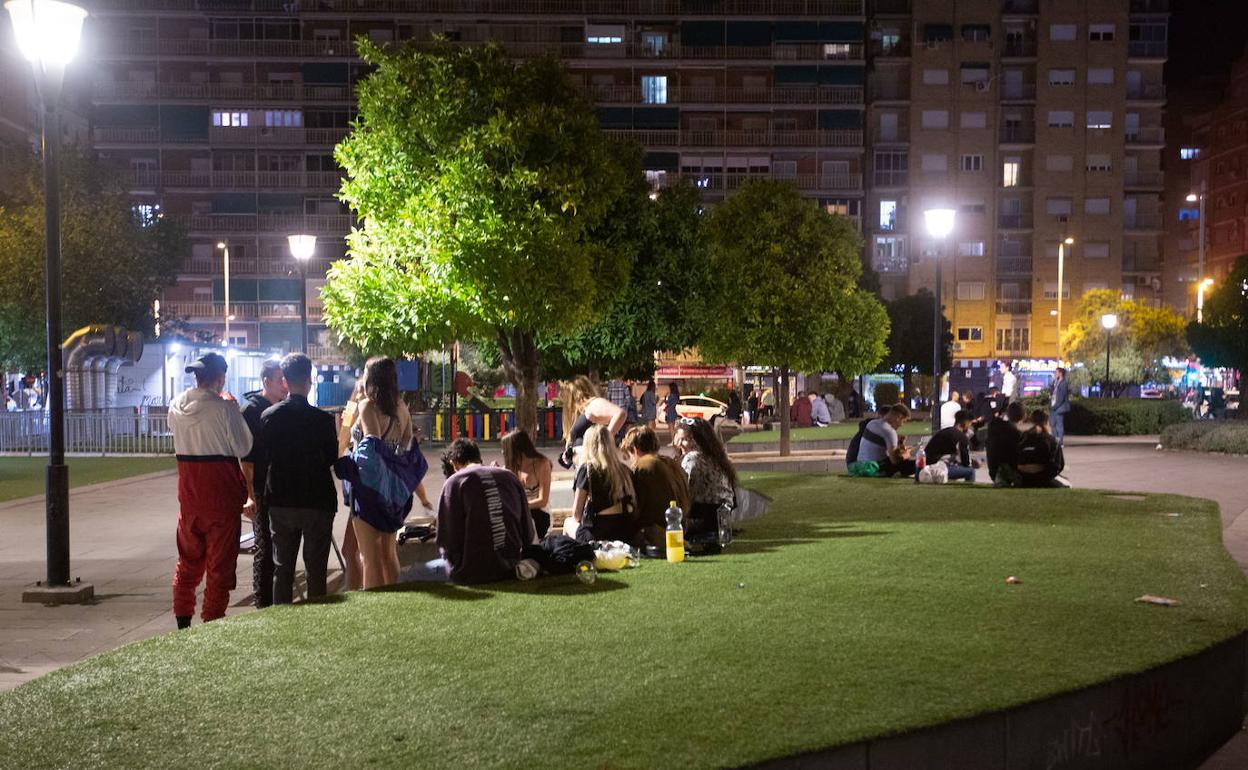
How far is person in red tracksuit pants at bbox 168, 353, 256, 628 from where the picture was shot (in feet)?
25.3

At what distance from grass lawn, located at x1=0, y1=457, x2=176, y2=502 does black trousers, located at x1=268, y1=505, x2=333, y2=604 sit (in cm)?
1130

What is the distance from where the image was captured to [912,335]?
64562 mm

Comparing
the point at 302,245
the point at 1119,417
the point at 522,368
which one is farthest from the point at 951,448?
the point at 1119,417

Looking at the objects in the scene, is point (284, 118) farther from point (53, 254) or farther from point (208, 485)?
point (208, 485)

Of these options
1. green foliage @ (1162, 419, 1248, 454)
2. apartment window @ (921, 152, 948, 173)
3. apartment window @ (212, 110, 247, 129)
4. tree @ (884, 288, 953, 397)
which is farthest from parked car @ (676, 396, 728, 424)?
apartment window @ (212, 110, 247, 129)

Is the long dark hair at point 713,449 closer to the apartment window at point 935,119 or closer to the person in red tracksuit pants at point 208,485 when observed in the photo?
the person in red tracksuit pants at point 208,485

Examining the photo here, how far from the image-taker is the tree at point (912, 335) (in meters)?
64.3

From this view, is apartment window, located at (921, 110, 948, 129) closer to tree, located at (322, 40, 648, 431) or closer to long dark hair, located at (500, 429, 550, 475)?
tree, located at (322, 40, 648, 431)

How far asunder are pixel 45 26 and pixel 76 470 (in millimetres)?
15161

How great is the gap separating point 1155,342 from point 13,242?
50.8m

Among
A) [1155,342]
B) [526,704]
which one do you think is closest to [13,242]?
[526,704]

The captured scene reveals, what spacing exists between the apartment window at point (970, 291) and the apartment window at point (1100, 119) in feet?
36.3

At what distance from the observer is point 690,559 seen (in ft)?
31.3

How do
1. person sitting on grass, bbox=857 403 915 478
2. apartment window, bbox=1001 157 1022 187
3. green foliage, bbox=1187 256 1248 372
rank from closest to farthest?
person sitting on grass, bbox=857 403 915 478 → green foliage, bbox=1187 256 1248 372 → apartment window, bbox=1001 157 1022 187
